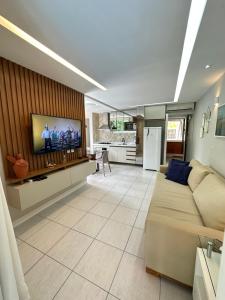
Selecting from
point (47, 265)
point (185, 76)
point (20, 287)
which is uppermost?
point (185, 76)

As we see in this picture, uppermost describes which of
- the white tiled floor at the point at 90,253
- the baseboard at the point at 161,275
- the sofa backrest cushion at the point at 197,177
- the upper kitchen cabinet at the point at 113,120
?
the upper kitchen cabinet at the point at 113,120

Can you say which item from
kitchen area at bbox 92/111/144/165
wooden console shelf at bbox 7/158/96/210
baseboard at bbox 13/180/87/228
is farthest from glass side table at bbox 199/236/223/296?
kitchen area at bbox 92/111/144/165

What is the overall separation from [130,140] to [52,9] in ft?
16.9

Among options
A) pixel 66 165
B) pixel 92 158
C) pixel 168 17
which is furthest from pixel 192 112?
pixel 66 165

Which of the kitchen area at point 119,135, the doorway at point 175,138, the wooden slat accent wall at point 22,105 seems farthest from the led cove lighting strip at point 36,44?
the doorway at point 175,138

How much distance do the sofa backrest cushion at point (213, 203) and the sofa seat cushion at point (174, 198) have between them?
0.18 m

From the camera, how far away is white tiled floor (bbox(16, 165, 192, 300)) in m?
1.20

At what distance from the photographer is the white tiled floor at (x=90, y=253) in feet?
3.94

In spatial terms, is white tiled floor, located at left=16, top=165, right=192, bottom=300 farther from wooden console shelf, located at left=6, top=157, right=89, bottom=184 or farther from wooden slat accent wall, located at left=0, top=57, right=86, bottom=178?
wooden slat accent wall, located at left=0, top=57, right=86, bottom=178

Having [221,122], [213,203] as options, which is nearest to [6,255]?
[213,203]

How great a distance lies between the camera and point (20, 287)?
38.0 inches

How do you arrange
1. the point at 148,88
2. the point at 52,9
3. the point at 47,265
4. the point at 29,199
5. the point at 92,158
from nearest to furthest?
the point at 52,9 → the point at 47,265 → the point at 29,199 → the point at 148,88 → the point at 92,158

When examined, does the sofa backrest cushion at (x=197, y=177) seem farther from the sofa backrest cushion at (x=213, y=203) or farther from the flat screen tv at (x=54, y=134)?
the flat screen tv at (x=54, y=134)

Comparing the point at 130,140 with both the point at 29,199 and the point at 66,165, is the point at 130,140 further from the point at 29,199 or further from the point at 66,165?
the point at 29,199
